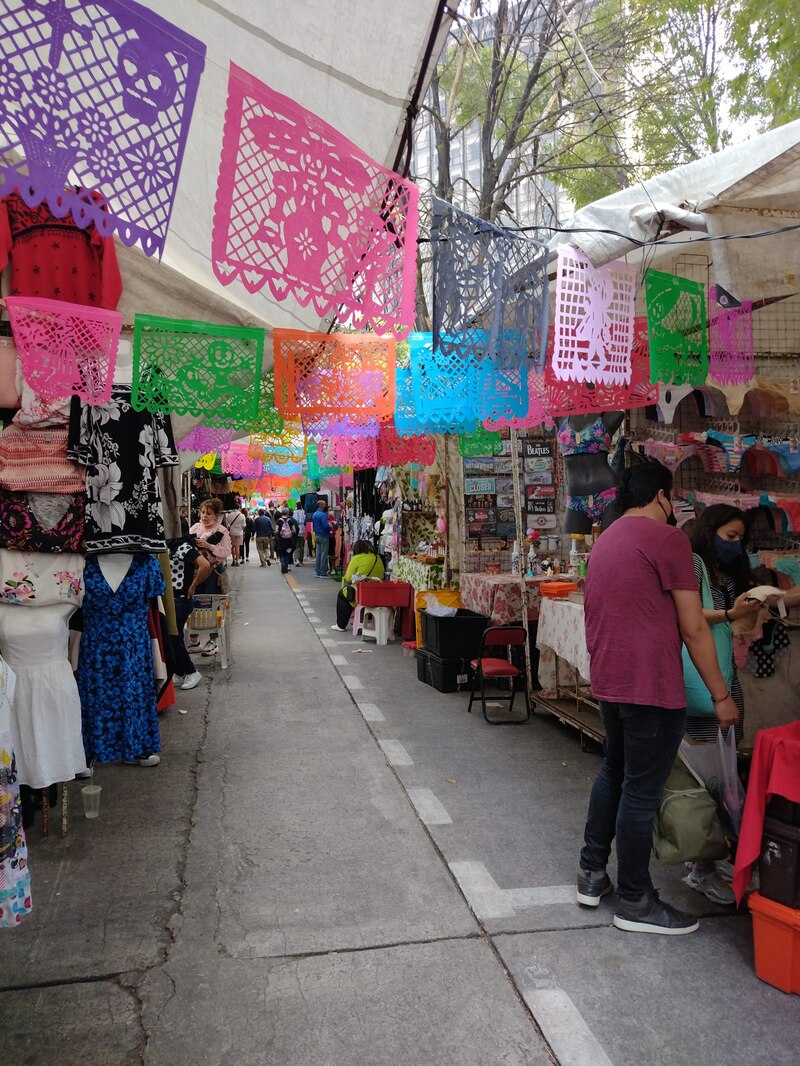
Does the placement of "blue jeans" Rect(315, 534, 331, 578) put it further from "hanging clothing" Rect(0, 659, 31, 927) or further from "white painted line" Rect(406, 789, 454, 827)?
"hanging clothing" Rect(0, 659, 31, 927)

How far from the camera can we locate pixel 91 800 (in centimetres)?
446

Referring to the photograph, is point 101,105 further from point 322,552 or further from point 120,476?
point 322,552

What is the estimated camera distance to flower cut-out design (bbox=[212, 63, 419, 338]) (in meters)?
2.35

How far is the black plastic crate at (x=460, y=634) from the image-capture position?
7.73m

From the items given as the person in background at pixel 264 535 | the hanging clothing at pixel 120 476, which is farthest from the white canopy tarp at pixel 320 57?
the person in background at pixel 264 535

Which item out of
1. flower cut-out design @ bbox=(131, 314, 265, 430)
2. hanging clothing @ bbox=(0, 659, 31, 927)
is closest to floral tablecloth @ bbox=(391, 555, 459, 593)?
flower cut-out design @ bbox=(131, 314, 265, 430)

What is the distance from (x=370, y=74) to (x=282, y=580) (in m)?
17.3

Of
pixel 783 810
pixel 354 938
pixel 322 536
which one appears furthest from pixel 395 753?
A: pixel 322 536

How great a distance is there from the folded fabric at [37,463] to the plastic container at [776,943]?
3751mm

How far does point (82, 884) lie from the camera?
3.70 m

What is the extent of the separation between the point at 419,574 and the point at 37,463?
20.8 feet

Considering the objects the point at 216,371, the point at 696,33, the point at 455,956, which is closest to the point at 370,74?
the point at 216,371

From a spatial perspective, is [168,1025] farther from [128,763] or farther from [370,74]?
[370,74]

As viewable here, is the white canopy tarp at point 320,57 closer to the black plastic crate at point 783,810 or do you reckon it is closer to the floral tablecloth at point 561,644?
the black plastic crate at point 783,810
